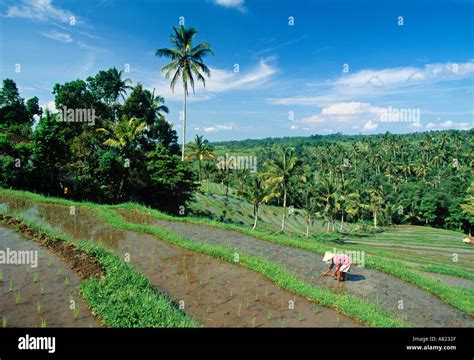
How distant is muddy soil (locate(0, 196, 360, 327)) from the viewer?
28.1ft

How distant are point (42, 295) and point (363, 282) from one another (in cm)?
1160

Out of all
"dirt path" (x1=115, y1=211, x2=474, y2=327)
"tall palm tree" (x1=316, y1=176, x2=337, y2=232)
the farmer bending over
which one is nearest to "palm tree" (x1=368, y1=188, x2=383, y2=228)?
"tall palm tree" (x1=316, y1=176, x2=337, y2=232)

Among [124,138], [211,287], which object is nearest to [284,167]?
[124,138]

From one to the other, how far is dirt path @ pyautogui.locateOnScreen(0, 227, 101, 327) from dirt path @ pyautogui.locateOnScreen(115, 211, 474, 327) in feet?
25.4

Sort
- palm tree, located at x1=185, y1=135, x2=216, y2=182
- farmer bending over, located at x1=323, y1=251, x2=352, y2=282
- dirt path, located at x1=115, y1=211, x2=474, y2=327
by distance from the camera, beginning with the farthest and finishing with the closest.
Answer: palm tree, located at x1=185, y1=135, x2=216, y2=182, farmer bending over, located at x1=323, y1=251, x2=352, y2=282, dirt path, located at x1=115, y1=211, x2=474, y2=327

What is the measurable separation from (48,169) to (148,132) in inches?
864

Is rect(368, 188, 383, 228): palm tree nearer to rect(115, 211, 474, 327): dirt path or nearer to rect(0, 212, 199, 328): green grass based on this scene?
rect(115, 211, 474, 327): dirt path

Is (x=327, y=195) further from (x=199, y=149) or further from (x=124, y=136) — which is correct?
(x=124, y=136)

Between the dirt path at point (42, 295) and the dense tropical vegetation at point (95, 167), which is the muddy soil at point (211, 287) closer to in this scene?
the dirt path at point (42, 295)

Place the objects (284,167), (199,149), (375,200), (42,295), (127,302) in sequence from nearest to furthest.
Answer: (127,302) < (42,295) < (284,167) < (199,149) < (375,200)

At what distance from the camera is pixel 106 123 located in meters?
36.8

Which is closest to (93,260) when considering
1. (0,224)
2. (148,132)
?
(0,224)

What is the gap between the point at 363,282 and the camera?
42.1ft
